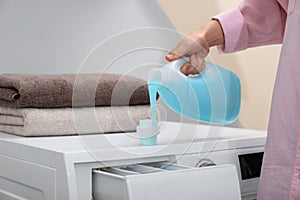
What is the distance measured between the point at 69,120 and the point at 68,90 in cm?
8

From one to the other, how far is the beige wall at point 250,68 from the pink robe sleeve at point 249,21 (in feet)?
2.38

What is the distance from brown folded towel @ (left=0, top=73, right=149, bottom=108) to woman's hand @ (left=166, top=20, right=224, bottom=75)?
0.11 meters

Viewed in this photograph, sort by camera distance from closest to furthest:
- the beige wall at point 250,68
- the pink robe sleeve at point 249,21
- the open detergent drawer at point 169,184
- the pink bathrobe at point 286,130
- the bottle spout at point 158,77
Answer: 1. the open detergent drawer at point 169,184
2. the pink bathrobe at point 286,130
3. the bottle spout at point 158,77
4. the pink robe sleeve at point 249,21
5. the beige wall at point 250,68

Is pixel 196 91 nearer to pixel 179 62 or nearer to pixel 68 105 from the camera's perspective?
pixel 179 62

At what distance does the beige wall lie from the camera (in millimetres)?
1994

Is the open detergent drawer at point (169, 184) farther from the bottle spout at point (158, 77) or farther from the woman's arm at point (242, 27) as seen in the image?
the woman's arm at point (242, 27)

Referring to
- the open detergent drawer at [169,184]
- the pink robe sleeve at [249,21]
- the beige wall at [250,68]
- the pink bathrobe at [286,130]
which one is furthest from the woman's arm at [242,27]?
the beige wall at [250,68]

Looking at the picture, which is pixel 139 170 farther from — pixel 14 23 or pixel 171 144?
pixel 14 23

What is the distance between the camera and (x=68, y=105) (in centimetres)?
125

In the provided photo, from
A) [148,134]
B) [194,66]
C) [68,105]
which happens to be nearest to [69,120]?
[68,105]

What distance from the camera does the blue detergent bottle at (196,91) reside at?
44.9 inches

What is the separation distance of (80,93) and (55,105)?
0.26 ft

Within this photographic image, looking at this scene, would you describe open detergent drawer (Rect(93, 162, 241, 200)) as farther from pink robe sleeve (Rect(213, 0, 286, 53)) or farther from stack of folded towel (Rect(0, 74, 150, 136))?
pink robe sleeve (Rect(213, 0, 286, 53))

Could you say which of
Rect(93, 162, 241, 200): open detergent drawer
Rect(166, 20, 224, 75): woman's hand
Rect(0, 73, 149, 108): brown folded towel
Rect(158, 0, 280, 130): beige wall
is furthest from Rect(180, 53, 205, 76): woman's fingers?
Rect(158, 0, 280, 130): beige wall
